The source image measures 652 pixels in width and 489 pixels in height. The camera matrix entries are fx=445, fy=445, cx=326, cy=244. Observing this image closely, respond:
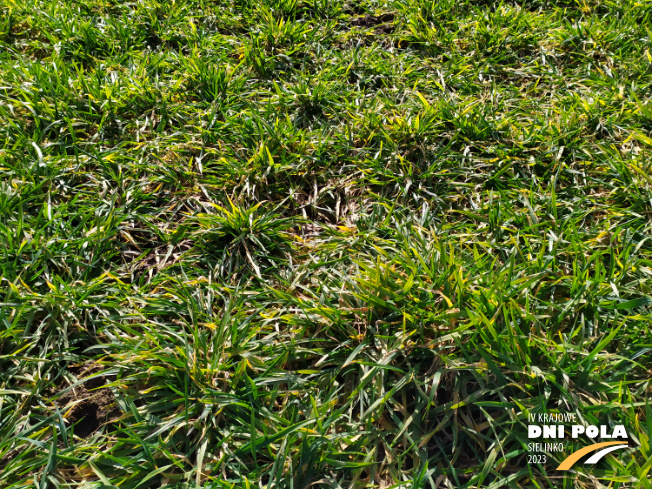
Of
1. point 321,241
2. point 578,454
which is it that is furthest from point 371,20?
point 578,454

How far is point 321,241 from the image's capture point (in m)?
1.98

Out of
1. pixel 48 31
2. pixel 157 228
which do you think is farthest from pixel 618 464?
pixel 48 31

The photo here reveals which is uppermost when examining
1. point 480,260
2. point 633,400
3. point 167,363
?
point 480,260

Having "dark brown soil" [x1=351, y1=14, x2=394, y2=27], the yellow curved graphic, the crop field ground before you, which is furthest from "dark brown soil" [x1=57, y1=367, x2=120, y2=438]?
"dark brown soil" [x1=351, y1=14, x2=394, y2=27]

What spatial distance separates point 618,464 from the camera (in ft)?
4.20

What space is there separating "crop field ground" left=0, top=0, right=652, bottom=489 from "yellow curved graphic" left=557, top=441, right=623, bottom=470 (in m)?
0.03

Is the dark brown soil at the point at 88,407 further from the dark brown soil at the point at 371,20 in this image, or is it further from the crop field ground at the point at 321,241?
the dark brown soil at the point at 371,20

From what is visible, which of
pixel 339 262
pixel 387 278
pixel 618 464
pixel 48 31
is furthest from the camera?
pixel 48 31

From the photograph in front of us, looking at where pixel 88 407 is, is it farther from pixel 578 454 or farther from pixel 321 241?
pixel 578 454

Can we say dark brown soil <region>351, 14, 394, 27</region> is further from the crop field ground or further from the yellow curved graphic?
the yellow curved graphic

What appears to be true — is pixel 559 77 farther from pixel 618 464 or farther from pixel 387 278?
pixel 618 464

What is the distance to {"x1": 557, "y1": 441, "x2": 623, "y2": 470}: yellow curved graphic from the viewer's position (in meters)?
1.32

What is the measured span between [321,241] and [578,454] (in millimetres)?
1199

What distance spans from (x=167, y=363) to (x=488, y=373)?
109 cm
